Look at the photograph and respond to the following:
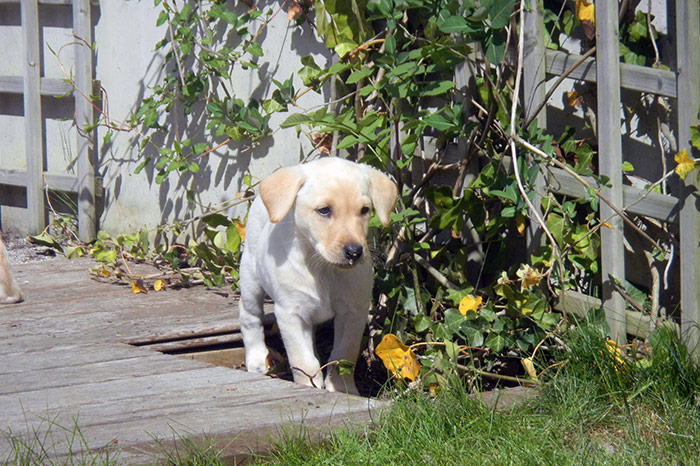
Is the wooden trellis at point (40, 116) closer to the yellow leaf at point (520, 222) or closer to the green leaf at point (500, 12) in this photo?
the yellow leaf at point (520, 222)

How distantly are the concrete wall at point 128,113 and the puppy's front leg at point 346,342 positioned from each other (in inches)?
60.8

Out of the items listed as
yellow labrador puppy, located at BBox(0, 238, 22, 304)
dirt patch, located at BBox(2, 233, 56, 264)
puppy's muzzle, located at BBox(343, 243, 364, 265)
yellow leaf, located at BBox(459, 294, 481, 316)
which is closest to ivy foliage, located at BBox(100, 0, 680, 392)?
yellow leaf, located at BBox(459, 294, 481, 316)

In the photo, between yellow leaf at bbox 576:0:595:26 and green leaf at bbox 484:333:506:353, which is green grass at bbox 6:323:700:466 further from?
yellow leaf at bbox 576:0:595:26

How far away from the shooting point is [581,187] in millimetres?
3404

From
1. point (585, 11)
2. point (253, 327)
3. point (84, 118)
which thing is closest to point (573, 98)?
point (585, 11)

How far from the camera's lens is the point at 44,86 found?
21.9ft

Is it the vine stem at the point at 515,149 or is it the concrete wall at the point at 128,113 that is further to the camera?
the concrete wall at the point at 128,113

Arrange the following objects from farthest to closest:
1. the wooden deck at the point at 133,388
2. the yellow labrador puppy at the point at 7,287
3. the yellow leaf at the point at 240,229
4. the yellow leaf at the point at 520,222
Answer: the yellow leaf at the point at 240,229 < the yellow labrador puppy at the point at 7,287 < the yellow leaf at the point at 520,222 < the wooden deck at the point at 133,388

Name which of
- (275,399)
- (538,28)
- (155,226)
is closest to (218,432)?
(275,399)

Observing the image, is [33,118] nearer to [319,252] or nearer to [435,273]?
[435,273]

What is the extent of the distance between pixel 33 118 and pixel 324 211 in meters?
4.26

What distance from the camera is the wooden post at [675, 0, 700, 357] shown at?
289cm

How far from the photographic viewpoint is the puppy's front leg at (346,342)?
3451 mm

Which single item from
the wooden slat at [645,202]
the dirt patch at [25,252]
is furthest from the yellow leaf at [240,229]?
the dirt patch at [25,252]
